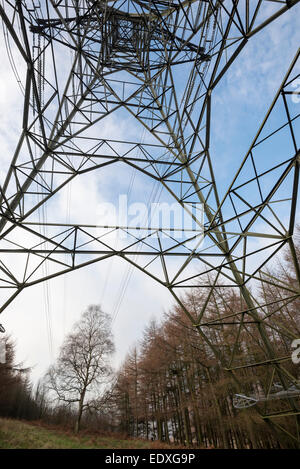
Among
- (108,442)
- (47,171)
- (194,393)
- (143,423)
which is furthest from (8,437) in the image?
(143,423)

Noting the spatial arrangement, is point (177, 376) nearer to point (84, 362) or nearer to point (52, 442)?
point (84, 362)

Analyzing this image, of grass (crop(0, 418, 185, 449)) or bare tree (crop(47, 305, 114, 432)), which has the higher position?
bare tree (crop(47, 305, 114, 432))

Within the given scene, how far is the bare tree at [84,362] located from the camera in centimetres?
2055

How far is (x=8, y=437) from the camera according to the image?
13062mm

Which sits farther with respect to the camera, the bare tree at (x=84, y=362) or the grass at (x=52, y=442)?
the bare tree at (x=84, y=362)

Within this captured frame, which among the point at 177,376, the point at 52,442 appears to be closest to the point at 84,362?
the point at 52,442

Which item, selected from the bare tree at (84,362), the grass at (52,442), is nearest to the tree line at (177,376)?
the bare tree at (84,362)

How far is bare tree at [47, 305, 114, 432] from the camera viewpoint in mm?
20547

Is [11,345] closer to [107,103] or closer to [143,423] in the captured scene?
[143,423]

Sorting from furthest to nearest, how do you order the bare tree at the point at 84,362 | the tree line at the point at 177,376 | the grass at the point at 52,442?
the bare tree at the point at 84,362
the tree line at the point at 177,376
the grass at the point at 52,442

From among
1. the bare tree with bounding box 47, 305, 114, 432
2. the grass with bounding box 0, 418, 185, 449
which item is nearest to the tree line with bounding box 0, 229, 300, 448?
the bare tree with bounding box 47, 305, 114, 432

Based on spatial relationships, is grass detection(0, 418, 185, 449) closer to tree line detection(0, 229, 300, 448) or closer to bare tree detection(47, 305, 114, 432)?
bare tree detection(47, 305, 114, 432)

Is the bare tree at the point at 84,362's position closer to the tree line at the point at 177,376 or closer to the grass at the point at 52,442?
the tree line at the point at 177,376

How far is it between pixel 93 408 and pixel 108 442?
428cm
